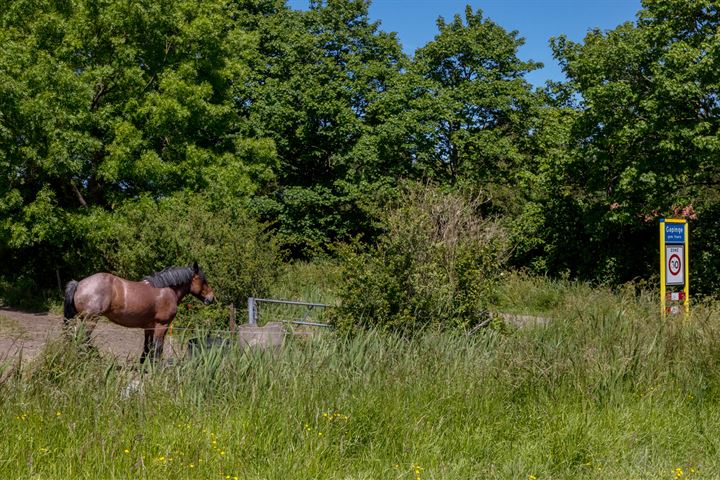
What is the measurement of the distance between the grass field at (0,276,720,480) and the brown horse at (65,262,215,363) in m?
3.04

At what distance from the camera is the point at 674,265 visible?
480 inches

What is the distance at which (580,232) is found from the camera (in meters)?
26.5

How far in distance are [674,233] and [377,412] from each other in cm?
808

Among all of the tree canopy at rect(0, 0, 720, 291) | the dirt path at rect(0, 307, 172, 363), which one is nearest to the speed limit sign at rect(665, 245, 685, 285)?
the tree canopy at rect(0, 0, 720, 291)

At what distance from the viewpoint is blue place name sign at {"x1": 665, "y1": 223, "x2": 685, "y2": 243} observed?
40.3 feet

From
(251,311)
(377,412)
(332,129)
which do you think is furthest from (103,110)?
(377,412)

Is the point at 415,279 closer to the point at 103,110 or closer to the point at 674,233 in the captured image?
the point at 674,233

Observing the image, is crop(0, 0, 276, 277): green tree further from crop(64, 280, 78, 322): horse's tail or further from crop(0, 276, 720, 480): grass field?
crop(0, 276, 720, 480): grass field

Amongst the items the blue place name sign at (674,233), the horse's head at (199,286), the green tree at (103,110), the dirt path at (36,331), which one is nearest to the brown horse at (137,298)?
the horse's head at (199,286)

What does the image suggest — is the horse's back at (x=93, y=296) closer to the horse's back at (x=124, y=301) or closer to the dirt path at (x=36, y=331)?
the horse's back at (x=124, y=301)

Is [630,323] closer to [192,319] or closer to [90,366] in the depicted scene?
[90,366]

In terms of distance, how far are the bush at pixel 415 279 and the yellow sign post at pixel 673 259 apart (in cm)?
272

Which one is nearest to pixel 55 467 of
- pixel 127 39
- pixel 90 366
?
pixel 90 366

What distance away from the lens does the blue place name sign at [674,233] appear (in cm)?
1227
